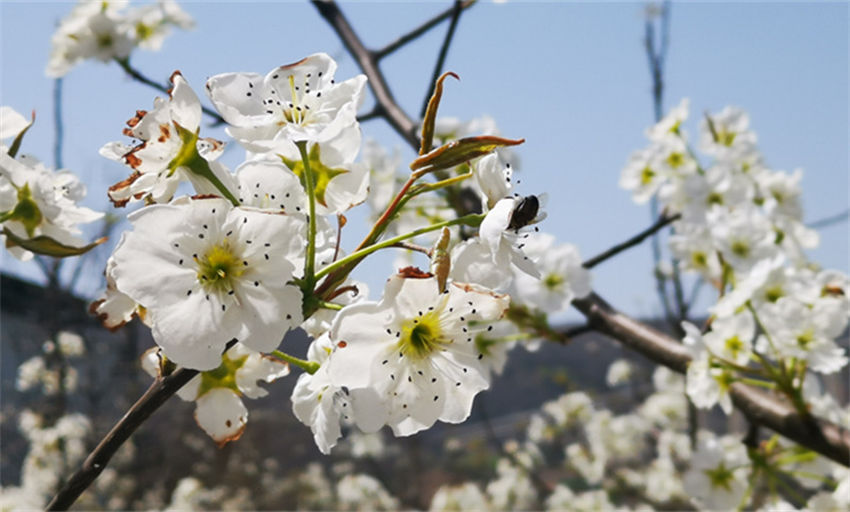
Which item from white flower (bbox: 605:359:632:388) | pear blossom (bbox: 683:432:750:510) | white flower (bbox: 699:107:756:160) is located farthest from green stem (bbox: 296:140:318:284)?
white flower (bbox: 605:359:632:388)

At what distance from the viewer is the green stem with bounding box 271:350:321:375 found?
55 cm

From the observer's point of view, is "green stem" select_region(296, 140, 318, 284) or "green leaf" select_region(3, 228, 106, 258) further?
"green leaf" select_region(3, 228, 106, 258)

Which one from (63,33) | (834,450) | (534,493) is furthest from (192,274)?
(534,493)

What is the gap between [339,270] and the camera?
0.49 meters

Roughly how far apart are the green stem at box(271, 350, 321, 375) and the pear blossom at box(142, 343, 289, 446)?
0.23ft

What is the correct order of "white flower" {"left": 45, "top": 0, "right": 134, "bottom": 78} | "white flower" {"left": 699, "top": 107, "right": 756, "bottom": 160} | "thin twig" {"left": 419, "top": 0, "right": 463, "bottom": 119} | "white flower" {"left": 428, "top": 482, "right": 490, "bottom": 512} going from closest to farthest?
"thin twig" {"left": 419, "top": 0, "right": 463, "bottom": 119} → "white flower" {"left": 45, "top": 0, "right": 134, "bottom": 78} → "white flower" {"left": 699, "top": 107, "right": 756, "bottom": 160} → "white flower" {"left": 428, "top": 482, "right": 490, "bottom": 512}

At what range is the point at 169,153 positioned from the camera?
0.53 metres

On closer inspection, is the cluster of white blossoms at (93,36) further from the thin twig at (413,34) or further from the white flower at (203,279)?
the white flower at (203,279)

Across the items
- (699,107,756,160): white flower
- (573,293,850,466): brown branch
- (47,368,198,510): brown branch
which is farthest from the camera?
(699,107,756,160): white flower

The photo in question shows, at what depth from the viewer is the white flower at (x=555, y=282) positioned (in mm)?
1445

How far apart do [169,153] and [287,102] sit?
0.11 metres

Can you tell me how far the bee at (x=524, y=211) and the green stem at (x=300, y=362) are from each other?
21 centimetres

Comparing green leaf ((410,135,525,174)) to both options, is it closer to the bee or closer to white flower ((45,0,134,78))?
the bee

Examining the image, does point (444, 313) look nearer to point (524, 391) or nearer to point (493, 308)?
point (493, 308)
